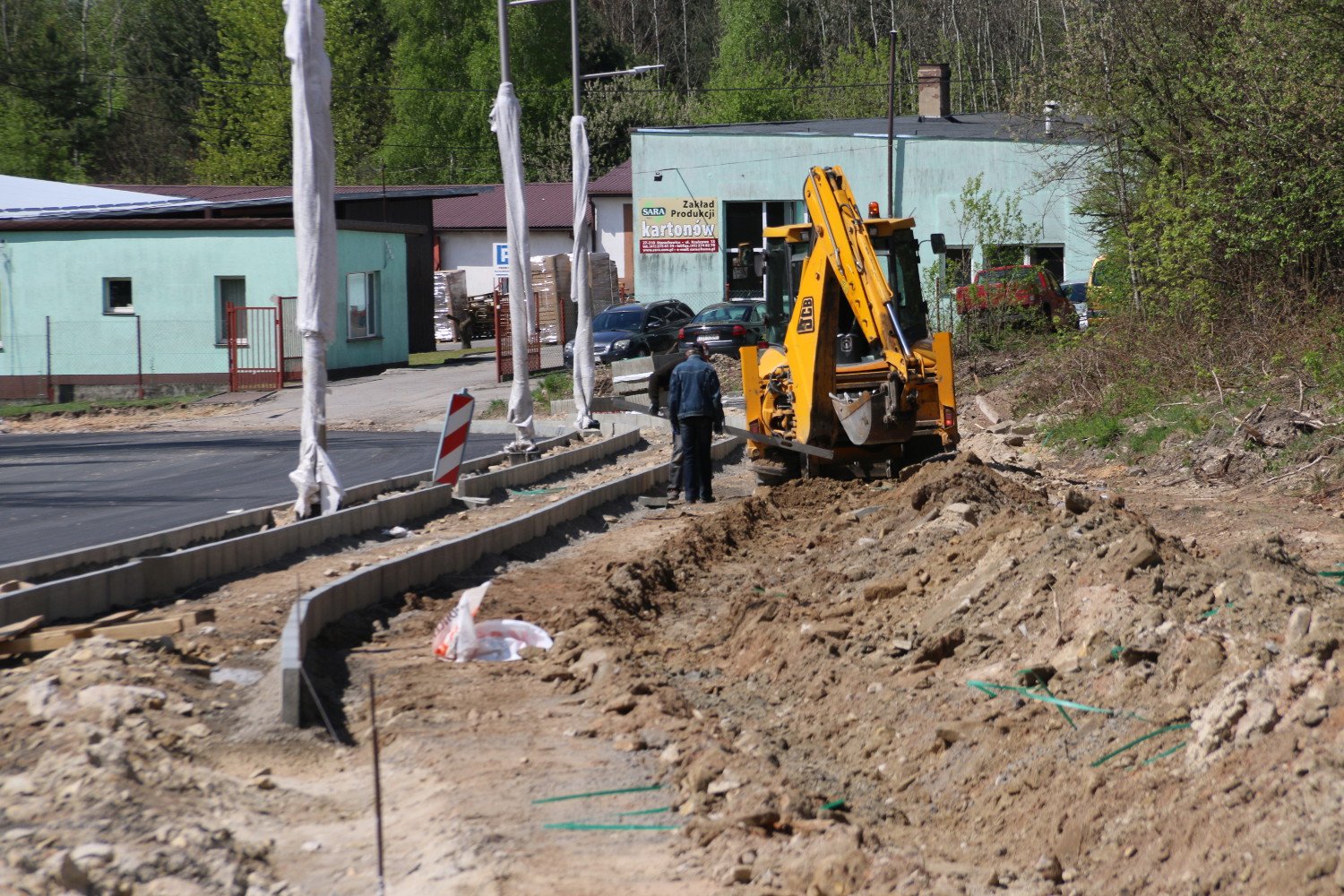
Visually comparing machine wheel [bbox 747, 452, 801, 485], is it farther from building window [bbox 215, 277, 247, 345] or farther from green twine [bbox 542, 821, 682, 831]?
building window [bbox 215, 277, 247, 345]

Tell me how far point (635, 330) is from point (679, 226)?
6.58 m

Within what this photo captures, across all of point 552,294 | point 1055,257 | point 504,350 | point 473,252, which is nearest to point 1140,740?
point 504,350

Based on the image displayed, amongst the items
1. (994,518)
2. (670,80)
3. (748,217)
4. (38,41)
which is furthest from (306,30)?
(670,80)

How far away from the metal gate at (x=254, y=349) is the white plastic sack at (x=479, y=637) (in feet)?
78.3

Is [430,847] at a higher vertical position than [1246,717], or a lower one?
lower

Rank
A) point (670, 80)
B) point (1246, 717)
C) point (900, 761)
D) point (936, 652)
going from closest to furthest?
point (1246, 717), point (900, 761), point (936, 652), point (670, 80)

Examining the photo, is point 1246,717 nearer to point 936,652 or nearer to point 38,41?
point 936,652

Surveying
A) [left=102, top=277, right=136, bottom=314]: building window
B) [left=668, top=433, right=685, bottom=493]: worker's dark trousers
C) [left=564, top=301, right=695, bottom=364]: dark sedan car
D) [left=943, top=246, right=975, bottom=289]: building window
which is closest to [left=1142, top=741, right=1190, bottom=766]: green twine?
[left=668, top=433, right=685, bottom=493]: worker's dark trousers

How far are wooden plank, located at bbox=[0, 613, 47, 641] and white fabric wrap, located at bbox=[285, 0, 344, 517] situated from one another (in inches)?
154

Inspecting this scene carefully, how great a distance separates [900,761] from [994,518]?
13.4 ft

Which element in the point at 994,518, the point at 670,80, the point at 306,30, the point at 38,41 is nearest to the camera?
the point at 994,518

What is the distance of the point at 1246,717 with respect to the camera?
5.11 metres

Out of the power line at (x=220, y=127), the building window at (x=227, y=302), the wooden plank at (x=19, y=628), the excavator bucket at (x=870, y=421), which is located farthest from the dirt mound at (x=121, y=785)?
the power line at (x=220, y=127)

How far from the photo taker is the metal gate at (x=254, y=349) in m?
31.0
